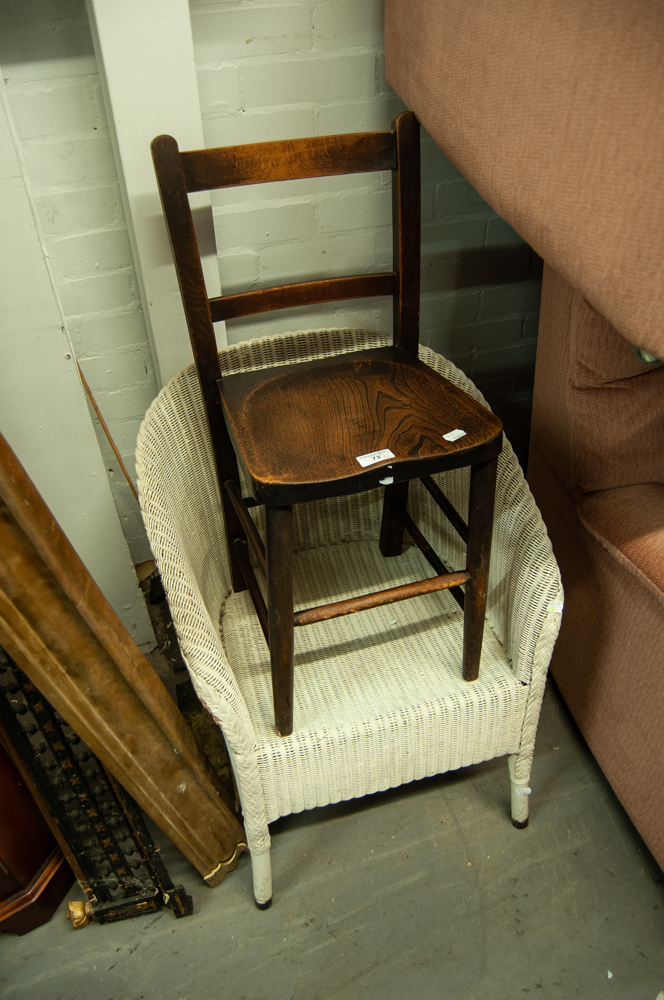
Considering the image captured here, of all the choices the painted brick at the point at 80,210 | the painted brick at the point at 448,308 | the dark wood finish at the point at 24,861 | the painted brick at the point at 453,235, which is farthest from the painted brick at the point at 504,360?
the dark wood finish at the point at 24,861

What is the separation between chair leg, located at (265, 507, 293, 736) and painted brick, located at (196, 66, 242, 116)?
80 centimetres

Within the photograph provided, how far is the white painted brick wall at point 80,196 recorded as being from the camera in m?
1.10

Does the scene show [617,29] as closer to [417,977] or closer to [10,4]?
[10,4]

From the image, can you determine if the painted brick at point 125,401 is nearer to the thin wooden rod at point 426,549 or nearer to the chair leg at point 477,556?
the thin wooden rod at point 426,549

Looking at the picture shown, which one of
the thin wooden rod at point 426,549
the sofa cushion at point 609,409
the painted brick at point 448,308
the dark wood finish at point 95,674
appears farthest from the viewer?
the painted brick at point 448,308

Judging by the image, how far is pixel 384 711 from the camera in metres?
1.06

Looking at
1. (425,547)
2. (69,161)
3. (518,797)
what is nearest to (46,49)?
(69,161)

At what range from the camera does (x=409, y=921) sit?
3.77 ft

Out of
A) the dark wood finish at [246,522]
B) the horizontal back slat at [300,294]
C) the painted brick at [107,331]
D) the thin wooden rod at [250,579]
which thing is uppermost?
the horizontal back slat at [300,294]

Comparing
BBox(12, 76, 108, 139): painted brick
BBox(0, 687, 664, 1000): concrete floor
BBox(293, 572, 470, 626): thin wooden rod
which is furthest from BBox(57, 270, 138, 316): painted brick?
BBox(0, 687, 664, 1000): concrete floor

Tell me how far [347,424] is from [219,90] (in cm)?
70

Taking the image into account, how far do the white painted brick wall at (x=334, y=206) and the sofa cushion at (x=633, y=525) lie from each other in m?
0.66

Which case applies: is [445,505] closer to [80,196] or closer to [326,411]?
[326,411]

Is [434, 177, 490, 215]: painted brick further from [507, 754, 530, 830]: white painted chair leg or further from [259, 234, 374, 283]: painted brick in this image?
[507, 754, 530, 830]: white painted chair leg
